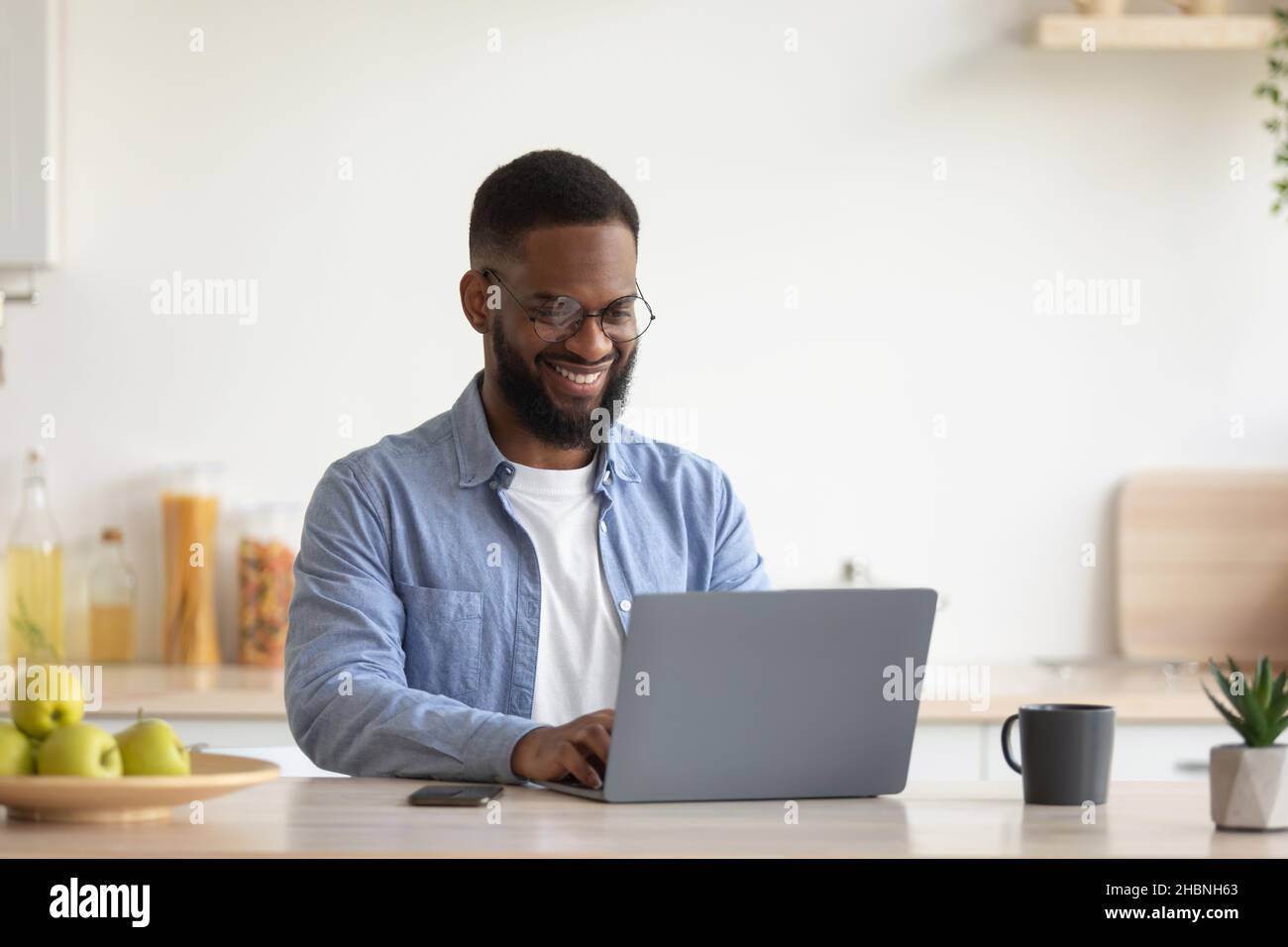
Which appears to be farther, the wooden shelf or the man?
the wooden shelf

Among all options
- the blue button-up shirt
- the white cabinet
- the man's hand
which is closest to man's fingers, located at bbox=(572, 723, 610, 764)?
the man's hand

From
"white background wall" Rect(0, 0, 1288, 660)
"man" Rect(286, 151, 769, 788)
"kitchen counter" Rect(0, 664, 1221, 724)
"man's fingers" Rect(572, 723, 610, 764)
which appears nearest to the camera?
"man's fingers" Rect(572, 723, 610, 764)

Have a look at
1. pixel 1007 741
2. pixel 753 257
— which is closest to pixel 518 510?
pixel 1007 741

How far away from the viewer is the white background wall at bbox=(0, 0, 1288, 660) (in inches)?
119

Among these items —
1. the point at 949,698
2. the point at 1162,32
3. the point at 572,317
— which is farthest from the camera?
the point at 1162,32

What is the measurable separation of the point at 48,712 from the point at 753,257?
6.53 ft

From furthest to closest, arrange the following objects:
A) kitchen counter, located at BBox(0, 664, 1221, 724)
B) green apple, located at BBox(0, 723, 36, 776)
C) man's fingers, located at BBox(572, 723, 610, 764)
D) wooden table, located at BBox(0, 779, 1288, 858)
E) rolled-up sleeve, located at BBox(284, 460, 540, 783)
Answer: kitchen counter, located at BBox(0, 664, 1221, 724)
rolled-up sleeve, located at BBox(284, 460, 540, 783)
man's fingers, located at BBox(572, 723, 610, 764)
green apple, located at BBox(0, 723, 36, 776)
wooden table, located at BBox(0, 779, 1288, 858)

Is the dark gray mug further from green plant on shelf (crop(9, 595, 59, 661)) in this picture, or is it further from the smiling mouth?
green plant on shelf (crop(9, 595, 59, 661))

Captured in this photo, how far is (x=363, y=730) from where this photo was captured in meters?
1.61

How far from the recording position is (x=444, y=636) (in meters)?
1.84

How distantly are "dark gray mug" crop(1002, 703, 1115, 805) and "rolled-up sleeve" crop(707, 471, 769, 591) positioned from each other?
23.7 inches

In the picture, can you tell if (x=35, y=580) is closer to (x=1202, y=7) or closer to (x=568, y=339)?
(x=568, y=339)

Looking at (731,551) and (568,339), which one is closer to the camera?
(568,339)

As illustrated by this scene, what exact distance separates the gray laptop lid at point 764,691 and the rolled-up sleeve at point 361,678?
202mm
